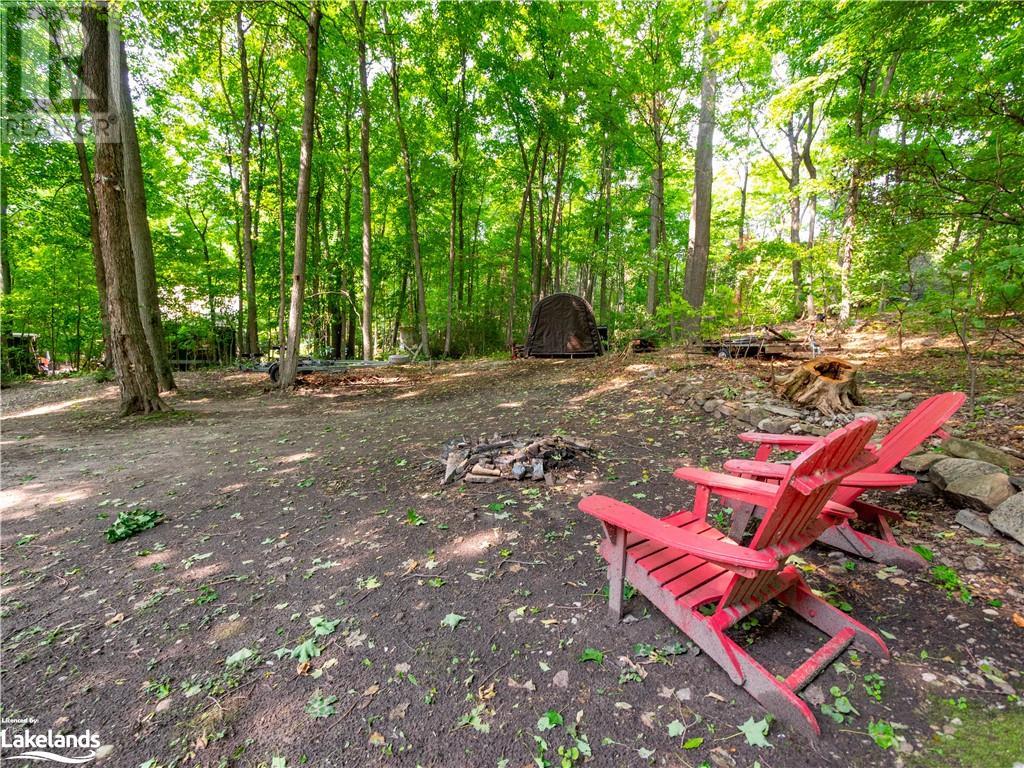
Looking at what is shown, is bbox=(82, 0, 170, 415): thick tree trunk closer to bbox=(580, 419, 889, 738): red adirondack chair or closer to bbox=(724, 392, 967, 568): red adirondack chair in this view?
bbox=(580, 419, 889, 738): red adirondack chair

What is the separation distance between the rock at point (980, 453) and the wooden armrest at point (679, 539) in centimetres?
270

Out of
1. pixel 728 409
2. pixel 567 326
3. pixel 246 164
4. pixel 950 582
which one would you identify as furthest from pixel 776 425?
pixel 246 164

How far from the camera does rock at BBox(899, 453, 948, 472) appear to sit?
3.14 metres

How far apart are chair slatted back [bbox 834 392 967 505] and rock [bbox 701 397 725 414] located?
2.84 metres

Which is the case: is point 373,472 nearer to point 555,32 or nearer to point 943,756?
point 943,756

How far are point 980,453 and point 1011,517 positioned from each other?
0.81m

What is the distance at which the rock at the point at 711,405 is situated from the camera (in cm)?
544

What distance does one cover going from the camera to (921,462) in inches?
125

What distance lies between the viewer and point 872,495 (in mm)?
3217

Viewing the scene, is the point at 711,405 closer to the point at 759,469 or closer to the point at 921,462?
the point at 921,462

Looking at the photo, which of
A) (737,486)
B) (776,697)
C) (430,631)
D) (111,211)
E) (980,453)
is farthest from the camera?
(111,211)

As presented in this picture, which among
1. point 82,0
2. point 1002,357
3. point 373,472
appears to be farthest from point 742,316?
point 82,0

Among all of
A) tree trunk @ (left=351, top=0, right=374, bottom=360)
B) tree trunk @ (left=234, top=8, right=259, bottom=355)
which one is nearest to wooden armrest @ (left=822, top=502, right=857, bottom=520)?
tree trunk @ (left=351, top=0, right=374, bottom=360)

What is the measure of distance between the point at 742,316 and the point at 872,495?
5194mm
